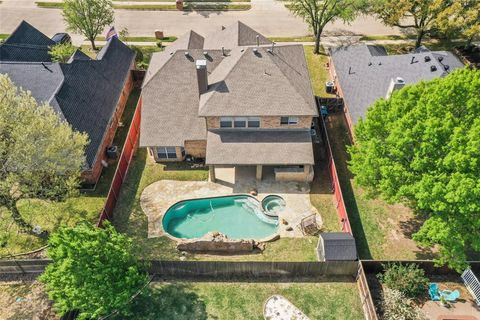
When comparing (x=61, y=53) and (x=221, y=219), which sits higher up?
(x=61, y=53)

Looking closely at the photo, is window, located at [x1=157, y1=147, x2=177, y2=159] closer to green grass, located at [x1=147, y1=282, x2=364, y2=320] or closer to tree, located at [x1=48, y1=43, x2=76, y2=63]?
green grass, located at [x1=147, y1=282, x2=364, y2=320]

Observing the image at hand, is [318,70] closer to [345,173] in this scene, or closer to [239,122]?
[345,173]

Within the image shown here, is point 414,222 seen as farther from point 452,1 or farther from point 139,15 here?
point 139,15

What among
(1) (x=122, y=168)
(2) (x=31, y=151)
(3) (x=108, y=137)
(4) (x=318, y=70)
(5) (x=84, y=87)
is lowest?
(1) (x=122, y=168)

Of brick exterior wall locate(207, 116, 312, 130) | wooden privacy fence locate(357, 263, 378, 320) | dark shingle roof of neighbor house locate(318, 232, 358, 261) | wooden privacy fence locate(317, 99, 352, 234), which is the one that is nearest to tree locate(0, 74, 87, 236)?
brick exterior wall locate(207, 116, 312, 130)

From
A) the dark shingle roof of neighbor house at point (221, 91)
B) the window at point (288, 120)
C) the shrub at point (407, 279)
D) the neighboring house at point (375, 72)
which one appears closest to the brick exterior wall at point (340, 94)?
the neighboring house at point (375, 72)

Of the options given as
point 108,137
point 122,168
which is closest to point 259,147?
point 122,168
